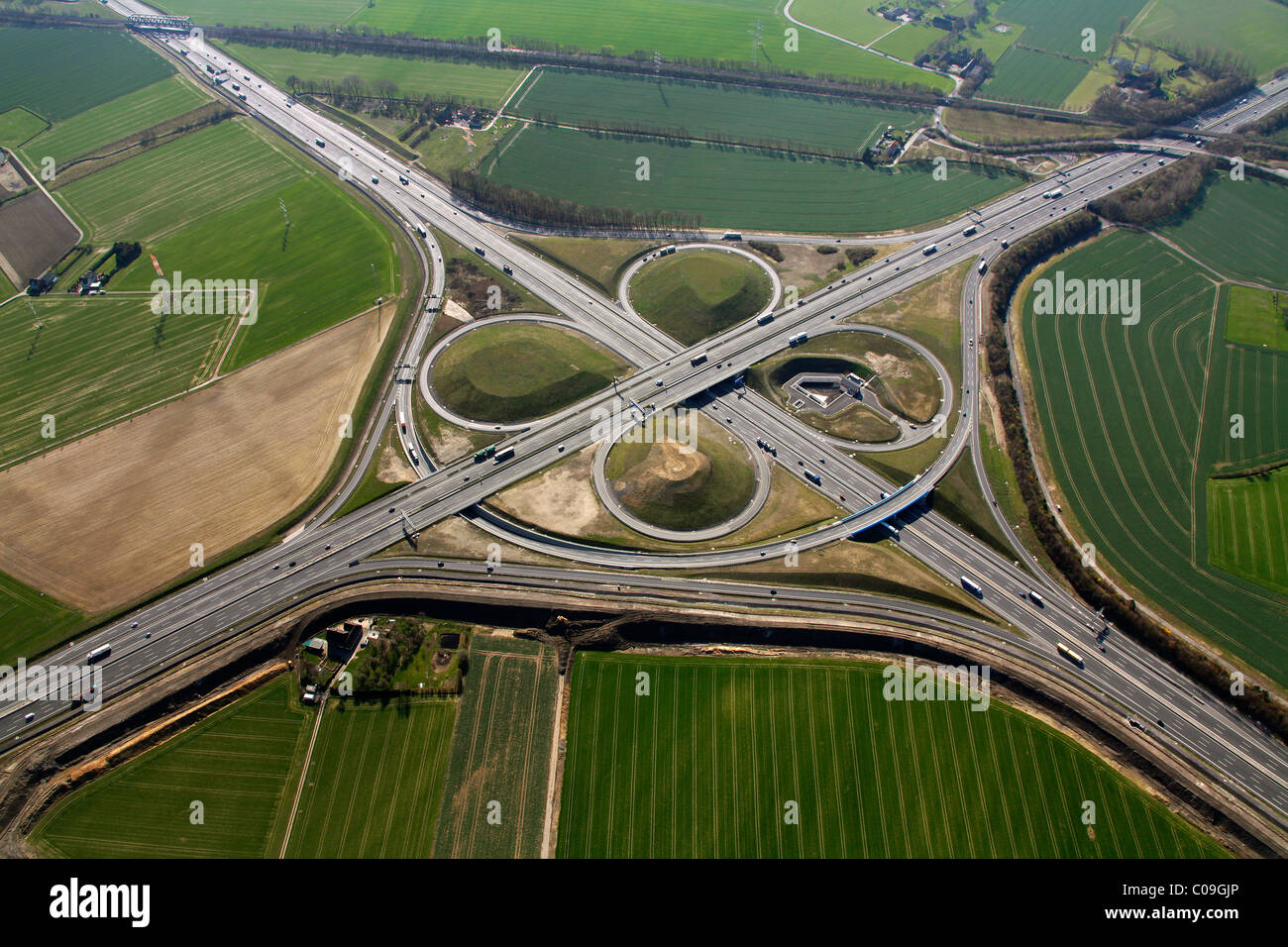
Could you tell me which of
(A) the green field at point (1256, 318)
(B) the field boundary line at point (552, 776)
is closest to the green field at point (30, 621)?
(B) the field boundary line at point (552, 776)

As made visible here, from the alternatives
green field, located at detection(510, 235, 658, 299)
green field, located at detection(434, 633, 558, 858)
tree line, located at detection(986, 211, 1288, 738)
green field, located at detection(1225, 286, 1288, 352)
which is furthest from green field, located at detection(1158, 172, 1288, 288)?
green field, located at detection(434, 633, 558, 858)

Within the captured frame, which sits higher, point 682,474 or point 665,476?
point 682,474

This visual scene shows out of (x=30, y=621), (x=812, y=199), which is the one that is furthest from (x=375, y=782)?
(x=812, y=199)

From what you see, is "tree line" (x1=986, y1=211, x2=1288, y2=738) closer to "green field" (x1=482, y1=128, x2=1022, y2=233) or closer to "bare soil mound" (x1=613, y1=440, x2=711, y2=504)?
"green field" (x1=482, y1=128, x2=1022, y2=233)

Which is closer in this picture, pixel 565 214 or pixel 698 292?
pixel 698 292

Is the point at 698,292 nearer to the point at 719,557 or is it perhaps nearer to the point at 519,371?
the point at 519,371
